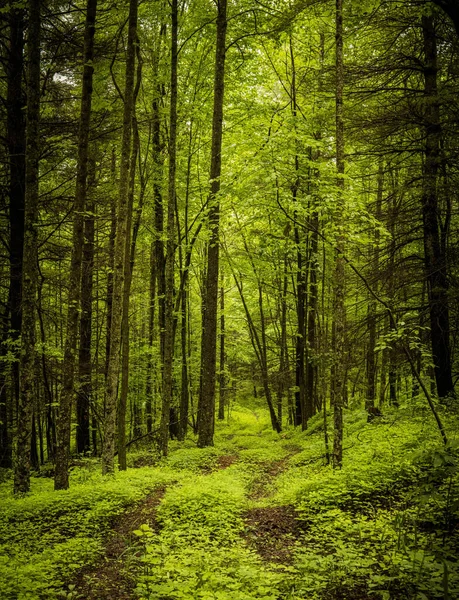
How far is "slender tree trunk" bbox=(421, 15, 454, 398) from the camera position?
10.6 meters

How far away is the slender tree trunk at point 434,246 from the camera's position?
10.6m

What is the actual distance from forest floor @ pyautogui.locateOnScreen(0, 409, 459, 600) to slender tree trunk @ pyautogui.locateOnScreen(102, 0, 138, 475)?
1.23m

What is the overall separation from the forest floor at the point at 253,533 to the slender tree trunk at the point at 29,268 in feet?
3.31

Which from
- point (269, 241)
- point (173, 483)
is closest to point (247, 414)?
point (269, 241)

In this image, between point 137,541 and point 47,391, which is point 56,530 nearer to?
point 137,541

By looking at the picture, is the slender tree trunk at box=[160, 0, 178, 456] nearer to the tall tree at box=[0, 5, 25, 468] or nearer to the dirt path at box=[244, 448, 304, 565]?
the dirt path at box=[244, 448, 304, 565]

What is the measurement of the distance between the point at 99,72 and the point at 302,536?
12958mm

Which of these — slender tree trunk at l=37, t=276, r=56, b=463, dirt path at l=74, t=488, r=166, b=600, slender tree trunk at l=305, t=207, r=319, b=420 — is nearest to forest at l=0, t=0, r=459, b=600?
dirt path at l=74, t=488, r=166, b=600

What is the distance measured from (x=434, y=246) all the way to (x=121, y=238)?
8.24 m

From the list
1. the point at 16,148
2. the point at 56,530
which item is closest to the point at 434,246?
the point at 56,530

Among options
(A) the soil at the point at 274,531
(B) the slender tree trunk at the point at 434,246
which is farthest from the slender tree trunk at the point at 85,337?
(B) the slender tree trunk at the point at 434,246

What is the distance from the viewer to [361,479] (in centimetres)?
727

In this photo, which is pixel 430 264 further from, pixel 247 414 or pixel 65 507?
pixel 247 414

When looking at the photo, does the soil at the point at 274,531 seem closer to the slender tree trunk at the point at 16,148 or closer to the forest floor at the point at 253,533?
the forest floor at the point at 253,533
